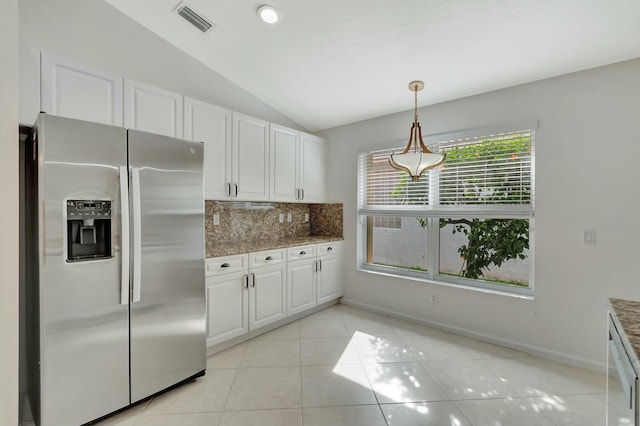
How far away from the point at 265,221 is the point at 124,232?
209 cm

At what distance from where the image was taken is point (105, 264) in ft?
5.65

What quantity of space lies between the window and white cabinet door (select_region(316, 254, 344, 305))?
503 mm

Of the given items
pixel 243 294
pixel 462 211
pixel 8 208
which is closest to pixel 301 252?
pixel 243 294

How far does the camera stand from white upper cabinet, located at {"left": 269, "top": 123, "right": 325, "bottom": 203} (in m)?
3.41

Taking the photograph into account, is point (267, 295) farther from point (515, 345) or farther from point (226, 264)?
point (515, 345)

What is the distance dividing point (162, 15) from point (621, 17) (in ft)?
11.2

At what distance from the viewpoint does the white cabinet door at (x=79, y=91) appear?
1862 millimetres

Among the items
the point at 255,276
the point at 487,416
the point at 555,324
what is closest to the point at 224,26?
the point at 255,276

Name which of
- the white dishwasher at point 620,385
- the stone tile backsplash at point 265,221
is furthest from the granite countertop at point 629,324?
the stone tile backsplash at point 265,221

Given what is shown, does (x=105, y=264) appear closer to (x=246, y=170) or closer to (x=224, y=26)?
(x=246, y=170)

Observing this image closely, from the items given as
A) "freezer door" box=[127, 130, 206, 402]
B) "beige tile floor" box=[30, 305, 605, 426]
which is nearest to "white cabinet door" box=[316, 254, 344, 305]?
"beige tile floor" box=[30, 305, 605, 426]

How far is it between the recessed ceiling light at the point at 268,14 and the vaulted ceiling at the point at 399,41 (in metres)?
0.05

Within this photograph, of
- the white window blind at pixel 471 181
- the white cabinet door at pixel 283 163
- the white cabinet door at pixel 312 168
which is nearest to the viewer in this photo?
the white window blind at pixel 471 181

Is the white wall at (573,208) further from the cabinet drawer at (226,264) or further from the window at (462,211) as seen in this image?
the cabinet drawer at (226,264)
